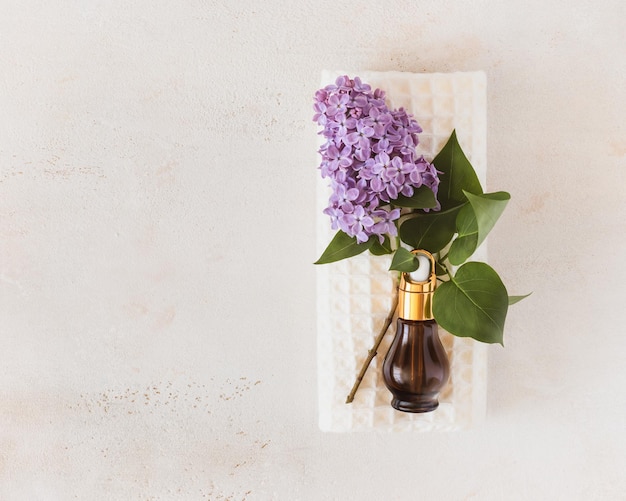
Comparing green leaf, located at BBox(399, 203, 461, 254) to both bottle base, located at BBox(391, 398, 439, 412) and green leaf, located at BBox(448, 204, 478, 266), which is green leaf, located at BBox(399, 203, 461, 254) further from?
bottle base, located at BBox(391, 398, 439, 412)

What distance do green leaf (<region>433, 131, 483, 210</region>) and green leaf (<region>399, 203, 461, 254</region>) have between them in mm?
15

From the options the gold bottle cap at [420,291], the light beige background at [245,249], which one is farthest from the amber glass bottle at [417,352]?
the light beige background at [245,249]

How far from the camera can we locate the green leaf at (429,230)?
55 cm

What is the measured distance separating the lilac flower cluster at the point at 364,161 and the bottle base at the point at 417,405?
0.19m

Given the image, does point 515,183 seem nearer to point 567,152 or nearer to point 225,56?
point 567,152

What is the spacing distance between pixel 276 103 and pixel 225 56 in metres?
0.08

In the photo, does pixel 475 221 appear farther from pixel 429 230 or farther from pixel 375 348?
pixel 375 348

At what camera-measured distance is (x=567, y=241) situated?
0.65 m

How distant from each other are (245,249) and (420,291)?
0.23 meters

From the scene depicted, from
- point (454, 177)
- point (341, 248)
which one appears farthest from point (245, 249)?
point (454, 177)

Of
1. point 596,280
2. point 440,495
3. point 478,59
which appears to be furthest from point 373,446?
point 478,59

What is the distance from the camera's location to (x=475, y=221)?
1.69 feet

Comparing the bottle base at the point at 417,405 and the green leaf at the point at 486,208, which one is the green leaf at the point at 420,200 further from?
the bottle base at the point at 417,405

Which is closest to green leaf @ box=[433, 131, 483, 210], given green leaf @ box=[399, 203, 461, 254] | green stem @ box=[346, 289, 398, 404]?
green leaf @ box=[399, 203, 461, 254]
